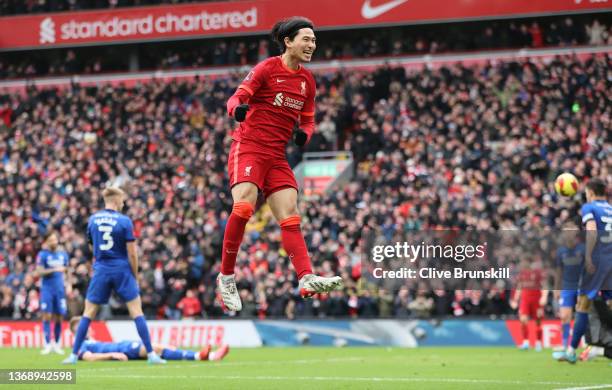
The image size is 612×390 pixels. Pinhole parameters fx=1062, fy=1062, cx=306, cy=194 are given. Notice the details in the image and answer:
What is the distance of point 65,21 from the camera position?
1534 inches

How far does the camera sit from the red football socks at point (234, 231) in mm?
9195

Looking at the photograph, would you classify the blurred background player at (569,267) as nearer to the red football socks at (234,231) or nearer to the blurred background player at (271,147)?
the blurred background player at (271,147)

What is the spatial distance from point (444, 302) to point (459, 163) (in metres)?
5.31

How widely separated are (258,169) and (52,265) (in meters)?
11.9

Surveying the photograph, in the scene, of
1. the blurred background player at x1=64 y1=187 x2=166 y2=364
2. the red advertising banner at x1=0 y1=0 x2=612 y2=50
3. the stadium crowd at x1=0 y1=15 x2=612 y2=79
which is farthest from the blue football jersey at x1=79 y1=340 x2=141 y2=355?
the stadium crowd at x1=0 y1=15 x2=612 y2=79

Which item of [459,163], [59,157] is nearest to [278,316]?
[459,163]

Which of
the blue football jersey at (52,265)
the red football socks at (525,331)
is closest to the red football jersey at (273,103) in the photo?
the blue football jersey at (52,265)

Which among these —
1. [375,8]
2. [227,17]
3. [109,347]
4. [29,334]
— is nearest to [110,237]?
[109,347]

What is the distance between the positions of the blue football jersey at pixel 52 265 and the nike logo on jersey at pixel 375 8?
59.3 feet

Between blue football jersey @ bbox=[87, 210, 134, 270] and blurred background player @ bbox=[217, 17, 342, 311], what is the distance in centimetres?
549

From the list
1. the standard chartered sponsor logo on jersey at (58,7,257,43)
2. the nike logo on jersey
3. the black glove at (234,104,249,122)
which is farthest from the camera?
the standard chartered sponsor logo on jersey at (58,7,257,43)

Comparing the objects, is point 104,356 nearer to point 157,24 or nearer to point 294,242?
point 294,242

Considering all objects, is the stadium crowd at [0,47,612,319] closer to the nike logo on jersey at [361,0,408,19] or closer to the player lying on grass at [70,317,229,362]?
the nike logo on jersey at [361,0,408,19]

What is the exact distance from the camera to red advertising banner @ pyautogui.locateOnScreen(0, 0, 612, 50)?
33.7 meters
